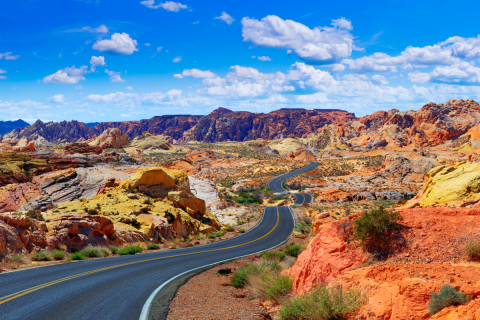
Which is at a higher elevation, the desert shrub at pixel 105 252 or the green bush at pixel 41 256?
the green bush at pixel 41 256

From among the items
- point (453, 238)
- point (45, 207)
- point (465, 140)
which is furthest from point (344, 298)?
point (465, 140)

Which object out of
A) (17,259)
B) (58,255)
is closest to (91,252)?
(58,255)

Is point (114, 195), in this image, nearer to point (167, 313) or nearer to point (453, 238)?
point (167, 313)

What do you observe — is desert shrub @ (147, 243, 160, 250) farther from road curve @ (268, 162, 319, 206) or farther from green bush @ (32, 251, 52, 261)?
road curve @ (268, 162, 319, 206)

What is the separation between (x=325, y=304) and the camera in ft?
21.5

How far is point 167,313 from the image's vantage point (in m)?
7.82

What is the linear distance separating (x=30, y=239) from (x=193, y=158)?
85429mm

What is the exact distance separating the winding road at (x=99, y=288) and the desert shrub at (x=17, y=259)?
116 centimetres

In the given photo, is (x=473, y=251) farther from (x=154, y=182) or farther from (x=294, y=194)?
(x=294, y=194)

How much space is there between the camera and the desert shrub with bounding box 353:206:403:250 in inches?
307

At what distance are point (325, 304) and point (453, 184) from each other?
36.1ft

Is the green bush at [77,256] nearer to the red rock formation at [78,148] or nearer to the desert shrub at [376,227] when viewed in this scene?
the desert shrub at [376,227]

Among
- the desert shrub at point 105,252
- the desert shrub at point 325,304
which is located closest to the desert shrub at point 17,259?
the desert shrub at point 105,252

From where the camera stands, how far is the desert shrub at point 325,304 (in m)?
6.31
